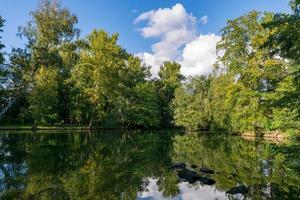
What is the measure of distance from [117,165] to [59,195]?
27.0 feet

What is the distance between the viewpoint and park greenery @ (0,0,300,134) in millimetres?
29719

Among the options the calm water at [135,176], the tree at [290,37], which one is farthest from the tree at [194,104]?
the tree at [290,37]

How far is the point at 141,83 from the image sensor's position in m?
80.2

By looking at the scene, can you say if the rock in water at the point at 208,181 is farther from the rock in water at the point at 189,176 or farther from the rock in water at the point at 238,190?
the rock in water at the point at 238,190

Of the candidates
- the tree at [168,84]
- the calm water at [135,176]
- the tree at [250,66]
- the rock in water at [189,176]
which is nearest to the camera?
the calm water at [135,176]

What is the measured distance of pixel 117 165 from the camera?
2119 cm

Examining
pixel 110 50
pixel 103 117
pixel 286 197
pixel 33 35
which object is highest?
pixel 110 50

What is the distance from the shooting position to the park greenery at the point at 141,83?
2972 centimetres

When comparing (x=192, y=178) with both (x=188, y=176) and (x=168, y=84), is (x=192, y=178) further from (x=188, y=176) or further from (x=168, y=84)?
(x=168, y=84)

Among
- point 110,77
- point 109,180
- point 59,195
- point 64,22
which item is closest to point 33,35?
point 64,22

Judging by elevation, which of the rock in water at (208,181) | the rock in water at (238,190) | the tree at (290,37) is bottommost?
the rock in water at (238,190)

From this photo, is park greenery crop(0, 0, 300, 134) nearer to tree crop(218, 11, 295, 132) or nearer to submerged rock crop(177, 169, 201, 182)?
tree crop(218, 11, 295, 132)

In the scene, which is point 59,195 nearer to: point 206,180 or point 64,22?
point 206,180

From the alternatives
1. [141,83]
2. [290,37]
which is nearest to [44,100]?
[141,83]
